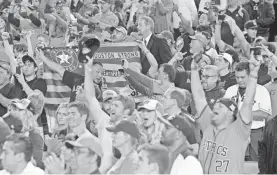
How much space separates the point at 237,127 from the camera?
10914 mm

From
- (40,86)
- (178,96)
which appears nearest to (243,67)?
(178,96)

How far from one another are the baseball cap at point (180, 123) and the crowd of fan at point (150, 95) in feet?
0.05

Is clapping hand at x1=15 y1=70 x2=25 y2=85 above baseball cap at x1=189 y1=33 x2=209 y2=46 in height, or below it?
below

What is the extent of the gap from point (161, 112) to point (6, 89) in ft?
13.4

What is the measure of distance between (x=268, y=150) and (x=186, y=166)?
7.76ft

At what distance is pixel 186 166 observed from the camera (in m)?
10.1

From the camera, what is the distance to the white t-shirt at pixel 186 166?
32.9ft

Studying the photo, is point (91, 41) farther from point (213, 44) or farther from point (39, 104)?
point (213, 44)

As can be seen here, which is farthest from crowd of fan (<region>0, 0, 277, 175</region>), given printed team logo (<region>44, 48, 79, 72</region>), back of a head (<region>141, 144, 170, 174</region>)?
printed team logo (<region>44, 48, 79, 72</region>)

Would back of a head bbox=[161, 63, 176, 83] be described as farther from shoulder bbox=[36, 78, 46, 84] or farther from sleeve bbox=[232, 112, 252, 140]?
sleeve bbox=[232, 112, 252, 140]

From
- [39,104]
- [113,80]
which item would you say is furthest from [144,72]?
[39,104]

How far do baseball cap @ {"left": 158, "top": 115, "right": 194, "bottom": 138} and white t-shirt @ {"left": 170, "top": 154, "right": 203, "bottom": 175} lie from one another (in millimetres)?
436

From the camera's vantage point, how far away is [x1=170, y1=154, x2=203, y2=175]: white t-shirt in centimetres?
1002

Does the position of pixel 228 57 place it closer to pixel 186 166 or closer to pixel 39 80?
pixel 39 80
